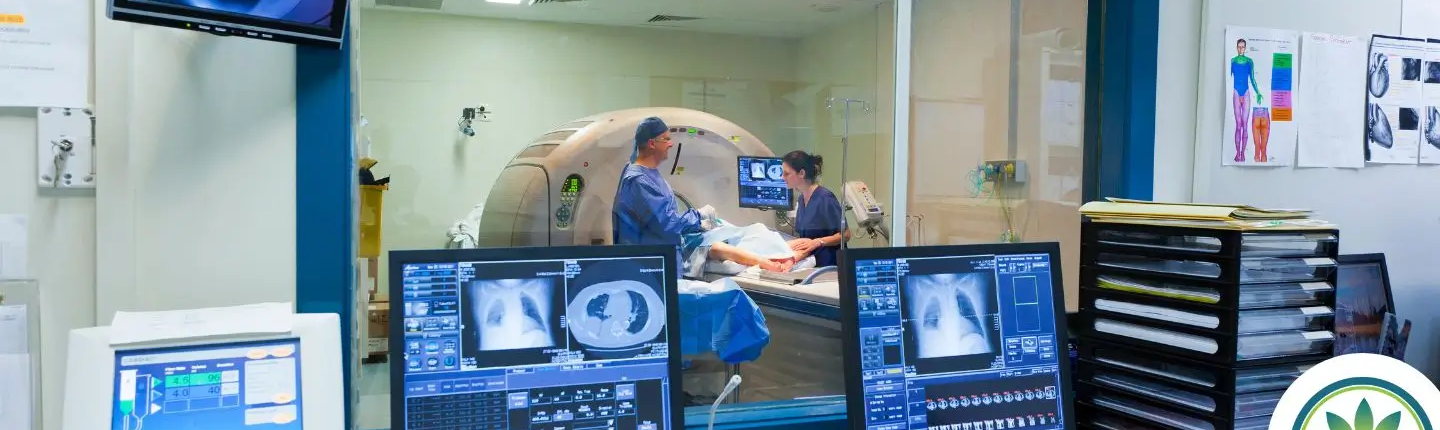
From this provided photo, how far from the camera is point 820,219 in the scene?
2.94 meters

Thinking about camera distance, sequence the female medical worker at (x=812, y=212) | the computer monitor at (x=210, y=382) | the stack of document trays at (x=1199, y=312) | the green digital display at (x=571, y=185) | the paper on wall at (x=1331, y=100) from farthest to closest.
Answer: the female medical worker at (x=812, y=212)
the green digital display at (x=571, y=185)
the paper on wall at (x=1331, y=100)
the stack of document trays at (x=1199, y=312)
the computer monitor at (x=210, y=382)

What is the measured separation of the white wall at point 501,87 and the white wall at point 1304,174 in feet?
3.66

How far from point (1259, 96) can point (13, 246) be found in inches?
104

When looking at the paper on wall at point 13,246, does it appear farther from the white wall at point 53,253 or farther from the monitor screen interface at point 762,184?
the monitor screen interface at point 762,184

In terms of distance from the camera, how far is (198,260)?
1509 mm

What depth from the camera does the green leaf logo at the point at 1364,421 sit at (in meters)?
0.85

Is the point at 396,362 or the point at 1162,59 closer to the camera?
the point at 396,362

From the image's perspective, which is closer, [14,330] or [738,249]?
[14,330]

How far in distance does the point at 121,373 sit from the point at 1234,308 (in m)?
1.80

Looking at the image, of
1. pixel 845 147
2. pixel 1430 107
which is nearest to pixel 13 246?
pixel 845 147

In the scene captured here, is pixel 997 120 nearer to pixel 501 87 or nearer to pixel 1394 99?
pixel 1394 99

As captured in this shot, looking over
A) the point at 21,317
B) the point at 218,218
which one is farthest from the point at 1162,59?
the point at 21,317

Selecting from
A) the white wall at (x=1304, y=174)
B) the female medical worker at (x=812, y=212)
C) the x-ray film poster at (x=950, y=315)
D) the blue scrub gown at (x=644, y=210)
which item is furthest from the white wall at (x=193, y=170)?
the white wall at (x=1304, y=174)

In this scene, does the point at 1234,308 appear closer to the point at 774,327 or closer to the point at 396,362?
the point at 774,327
